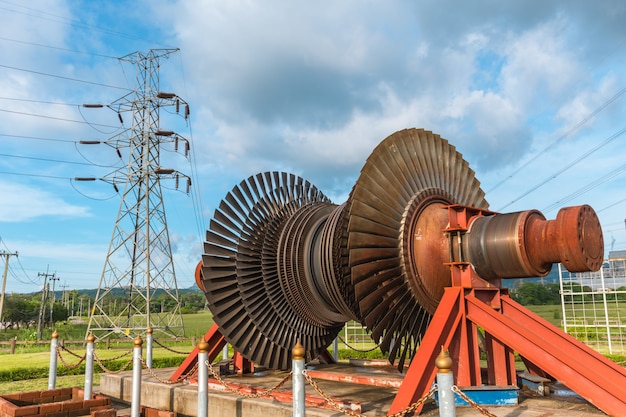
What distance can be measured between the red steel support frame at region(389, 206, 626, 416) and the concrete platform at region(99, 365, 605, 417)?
43 centimetres

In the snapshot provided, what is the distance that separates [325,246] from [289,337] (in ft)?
7.57

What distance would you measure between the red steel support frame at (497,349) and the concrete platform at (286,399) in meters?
0.43

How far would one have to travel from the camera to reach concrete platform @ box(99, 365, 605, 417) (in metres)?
5.15

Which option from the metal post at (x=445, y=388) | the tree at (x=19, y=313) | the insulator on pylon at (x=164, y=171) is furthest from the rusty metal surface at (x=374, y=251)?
the tree at (x=19, y=313)

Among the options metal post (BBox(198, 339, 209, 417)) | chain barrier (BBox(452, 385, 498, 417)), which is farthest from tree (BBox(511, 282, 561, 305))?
chain barrier (BBox(452, 385, 498, 417))

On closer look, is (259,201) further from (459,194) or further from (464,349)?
(464,349)

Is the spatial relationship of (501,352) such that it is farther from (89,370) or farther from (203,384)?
(89,370)

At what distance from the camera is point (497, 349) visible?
5.74 metres

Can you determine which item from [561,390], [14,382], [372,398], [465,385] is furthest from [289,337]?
[14,382]

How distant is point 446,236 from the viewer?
5.82m

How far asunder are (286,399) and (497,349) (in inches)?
110

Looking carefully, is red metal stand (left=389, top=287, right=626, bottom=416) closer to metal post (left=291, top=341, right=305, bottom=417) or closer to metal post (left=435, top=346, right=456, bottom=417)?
metal post (left=291, top=341, right=305, bottom=417)

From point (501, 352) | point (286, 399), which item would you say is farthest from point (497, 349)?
point (286, 399)

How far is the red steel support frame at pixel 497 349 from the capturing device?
14.8 ft
